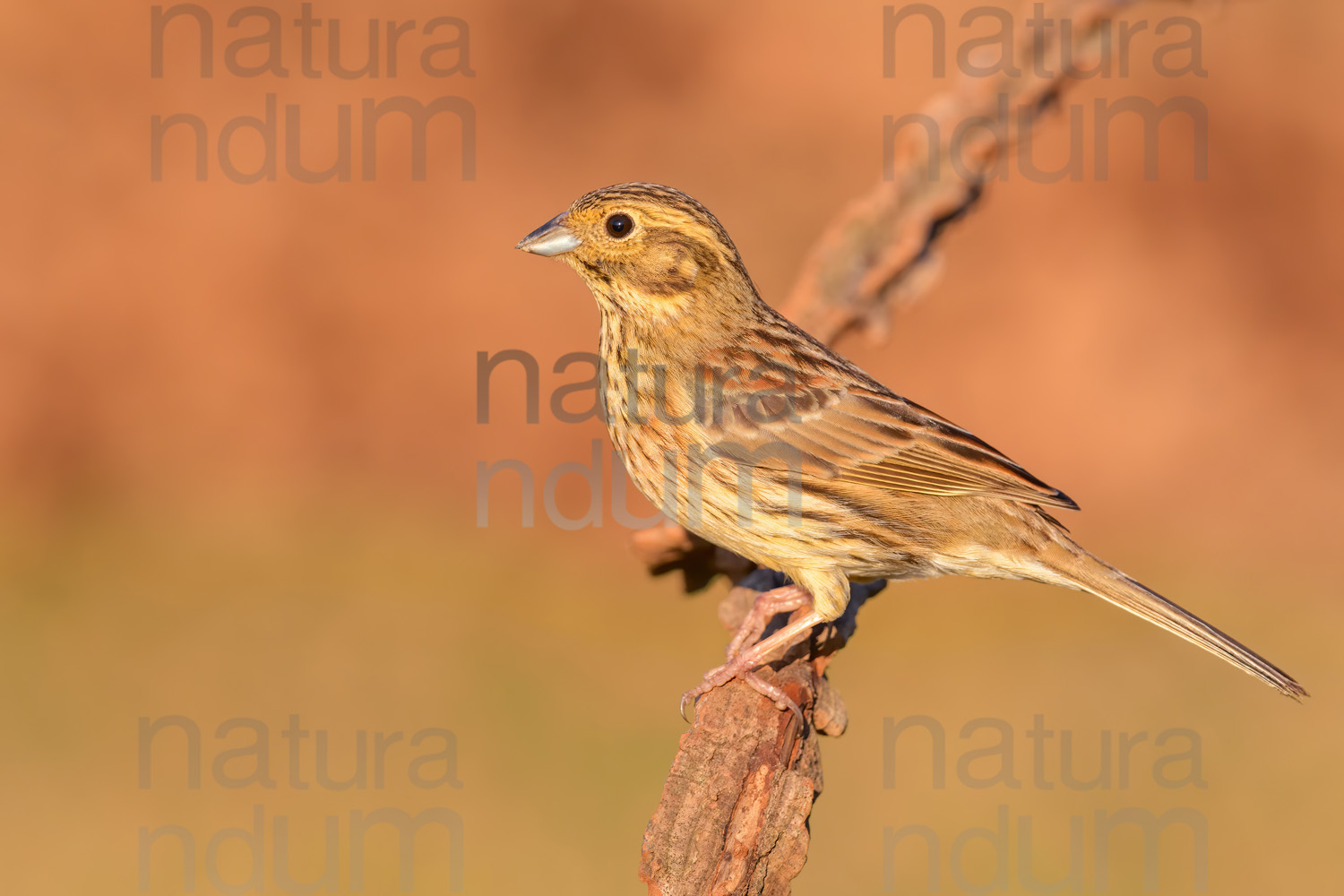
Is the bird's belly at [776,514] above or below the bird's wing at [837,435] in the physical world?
below

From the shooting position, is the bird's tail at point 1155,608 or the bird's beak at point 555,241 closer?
the bird's tail at point 1155,608

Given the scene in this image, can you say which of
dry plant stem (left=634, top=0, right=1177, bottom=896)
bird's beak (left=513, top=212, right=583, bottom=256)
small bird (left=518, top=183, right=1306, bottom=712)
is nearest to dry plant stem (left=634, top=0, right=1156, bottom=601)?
dry plant stem (left=634, top=0, right=1177, bottom=896)

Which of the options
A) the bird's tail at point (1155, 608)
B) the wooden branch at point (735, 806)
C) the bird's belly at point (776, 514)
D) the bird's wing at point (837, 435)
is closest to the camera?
the wooden branch at point (735, 806)

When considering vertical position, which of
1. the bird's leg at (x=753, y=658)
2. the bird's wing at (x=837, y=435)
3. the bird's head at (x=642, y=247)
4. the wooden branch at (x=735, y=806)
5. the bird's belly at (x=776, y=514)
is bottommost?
the wooden branch at (x=735, y=806)

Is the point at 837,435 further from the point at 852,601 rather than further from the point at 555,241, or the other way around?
the point at 555,241

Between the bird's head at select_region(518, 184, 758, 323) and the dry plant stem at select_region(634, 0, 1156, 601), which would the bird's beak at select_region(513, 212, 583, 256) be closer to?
the bird's head at select_region(518, 184, 758, 323)

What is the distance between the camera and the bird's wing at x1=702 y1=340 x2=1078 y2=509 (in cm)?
399

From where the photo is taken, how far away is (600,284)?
13.7 ft

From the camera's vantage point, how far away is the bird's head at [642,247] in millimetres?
4047

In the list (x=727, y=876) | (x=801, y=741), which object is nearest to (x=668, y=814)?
(x=727, y=876)

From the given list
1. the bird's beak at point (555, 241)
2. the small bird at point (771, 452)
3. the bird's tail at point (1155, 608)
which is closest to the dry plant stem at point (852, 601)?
the small bird at point (771, 452)

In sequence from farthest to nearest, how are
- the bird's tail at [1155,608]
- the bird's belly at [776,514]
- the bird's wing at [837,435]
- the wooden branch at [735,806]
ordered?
1. the bird's wing at [837,435]
2. the bird's belly at [776,514]
3. the bird's tail at [1155,608]
4. the wooden branch at [735,806]

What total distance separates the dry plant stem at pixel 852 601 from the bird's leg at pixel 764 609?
0.13 m

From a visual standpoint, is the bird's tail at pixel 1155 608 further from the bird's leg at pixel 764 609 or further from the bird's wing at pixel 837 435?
the bird's leg at pixel 764 609
